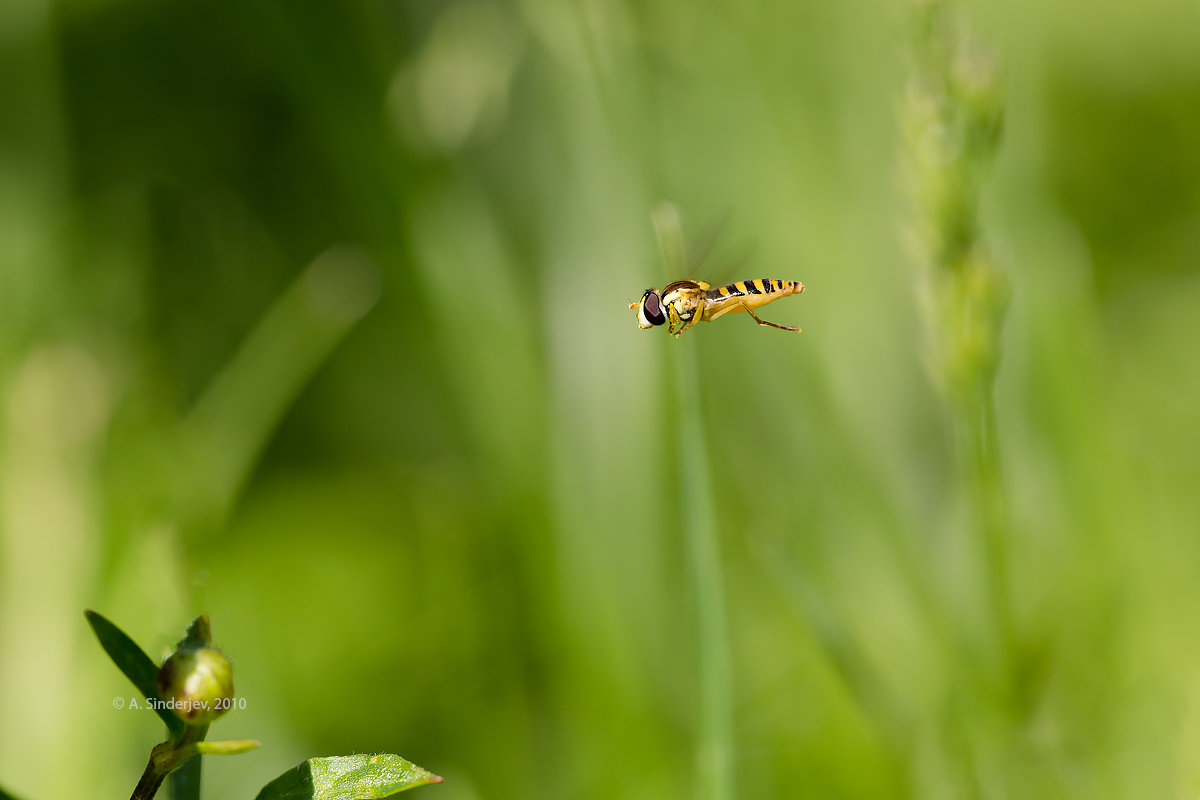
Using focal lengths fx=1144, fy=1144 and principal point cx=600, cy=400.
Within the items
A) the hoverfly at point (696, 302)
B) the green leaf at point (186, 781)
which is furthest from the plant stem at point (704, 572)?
the green leaf at point (186, 781)

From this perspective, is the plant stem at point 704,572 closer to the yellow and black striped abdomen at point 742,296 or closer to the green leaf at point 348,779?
the yellow and black striped abdomen at point 742,296

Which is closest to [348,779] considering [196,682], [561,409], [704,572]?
[196,682]

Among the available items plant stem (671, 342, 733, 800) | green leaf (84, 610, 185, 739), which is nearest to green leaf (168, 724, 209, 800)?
green leaf (84, 610, 185, 739)

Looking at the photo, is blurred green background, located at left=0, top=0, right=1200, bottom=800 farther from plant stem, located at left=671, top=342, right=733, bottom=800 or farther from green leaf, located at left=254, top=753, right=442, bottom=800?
green leaf, located at left=254, top=753, right=442, bottom=800

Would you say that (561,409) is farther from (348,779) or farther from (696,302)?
(348,779)

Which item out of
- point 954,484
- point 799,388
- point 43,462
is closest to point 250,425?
point 43,462
